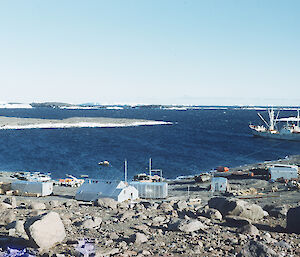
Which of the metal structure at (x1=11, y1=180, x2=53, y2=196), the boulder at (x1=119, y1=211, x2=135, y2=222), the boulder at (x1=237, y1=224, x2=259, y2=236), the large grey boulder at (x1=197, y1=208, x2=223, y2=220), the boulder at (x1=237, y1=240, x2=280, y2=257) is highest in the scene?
the boulder at (x1=237, y1=240, x2=280, y2=257)

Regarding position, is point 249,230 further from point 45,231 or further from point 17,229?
point 17,229

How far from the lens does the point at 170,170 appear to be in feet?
234

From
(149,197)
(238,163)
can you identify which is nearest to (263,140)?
(238,163)

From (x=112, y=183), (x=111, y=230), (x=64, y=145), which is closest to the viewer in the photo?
(x=111, y=230)

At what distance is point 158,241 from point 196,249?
2.36 m

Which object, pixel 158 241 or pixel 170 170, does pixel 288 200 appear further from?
pixel 170 170

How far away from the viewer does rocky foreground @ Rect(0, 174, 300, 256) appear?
17766mm

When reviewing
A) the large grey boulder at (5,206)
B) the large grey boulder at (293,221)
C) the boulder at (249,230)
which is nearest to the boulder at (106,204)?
the large grey boulder at (5,206)

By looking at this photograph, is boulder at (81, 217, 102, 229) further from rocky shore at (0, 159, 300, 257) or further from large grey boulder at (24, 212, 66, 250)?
large grey boulder at (24, 212, 66, 250)

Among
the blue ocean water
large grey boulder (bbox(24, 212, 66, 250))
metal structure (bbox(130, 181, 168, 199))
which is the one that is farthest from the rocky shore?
the blue ocean water

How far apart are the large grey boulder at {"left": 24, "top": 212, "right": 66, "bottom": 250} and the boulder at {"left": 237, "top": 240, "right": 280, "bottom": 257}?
30.4 feet

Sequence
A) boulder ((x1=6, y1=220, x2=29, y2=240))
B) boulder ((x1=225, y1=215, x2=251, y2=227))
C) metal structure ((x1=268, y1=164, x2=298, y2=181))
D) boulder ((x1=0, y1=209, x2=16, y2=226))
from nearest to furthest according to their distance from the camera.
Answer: boulder ((x1=6, y1=220, x2=29, y2=240))
boulder ((x1=0, y1=209, x2=16, y2=226))
boulder ((x1=225, y1=215, x2=251, y2=227))
metal structure ((x1=268, y1=164, x2=298, y2=181))

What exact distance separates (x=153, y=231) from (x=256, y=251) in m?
6.70

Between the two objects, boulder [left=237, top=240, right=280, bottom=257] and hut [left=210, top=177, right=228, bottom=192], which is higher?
boulder [left=237, top=240, right=280, bottom=257]
